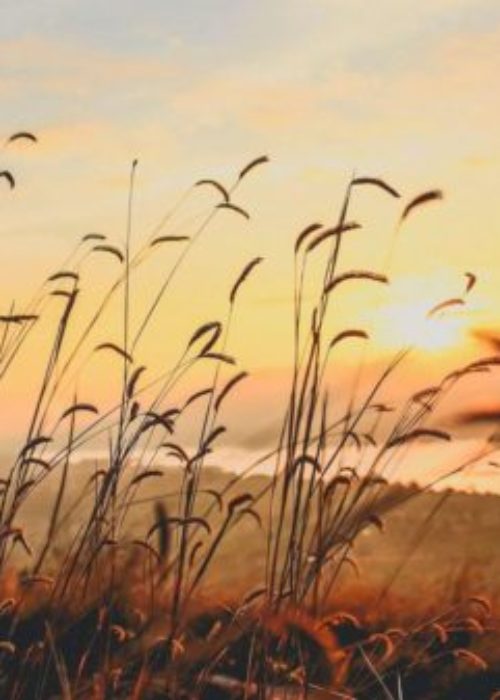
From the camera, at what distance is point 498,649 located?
6.20 meters

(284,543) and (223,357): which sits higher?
(223,357)

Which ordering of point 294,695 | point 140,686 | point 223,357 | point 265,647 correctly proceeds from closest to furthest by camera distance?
point 140,686 < point 265,647 < point 294,695 < point 223,357

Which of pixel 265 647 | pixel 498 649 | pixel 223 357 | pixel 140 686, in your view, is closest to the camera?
pixel 140 686

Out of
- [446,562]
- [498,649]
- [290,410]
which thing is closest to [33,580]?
[290,410]

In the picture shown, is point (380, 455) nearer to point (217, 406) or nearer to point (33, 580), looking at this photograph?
point (217, 406)

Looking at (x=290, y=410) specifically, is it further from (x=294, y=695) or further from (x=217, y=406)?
(x=294, y=695)

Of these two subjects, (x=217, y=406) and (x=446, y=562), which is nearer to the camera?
(x=217, y=406)

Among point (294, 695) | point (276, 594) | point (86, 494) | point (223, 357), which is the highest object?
point (223, 357)

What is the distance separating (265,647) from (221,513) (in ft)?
1.58

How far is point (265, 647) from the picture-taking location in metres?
3.73

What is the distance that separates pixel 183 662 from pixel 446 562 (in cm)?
197

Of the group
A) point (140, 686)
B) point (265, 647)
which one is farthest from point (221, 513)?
point (140, 686)

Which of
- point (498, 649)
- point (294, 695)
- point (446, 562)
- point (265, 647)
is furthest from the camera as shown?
point (498, 649)

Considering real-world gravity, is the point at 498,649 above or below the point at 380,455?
below
